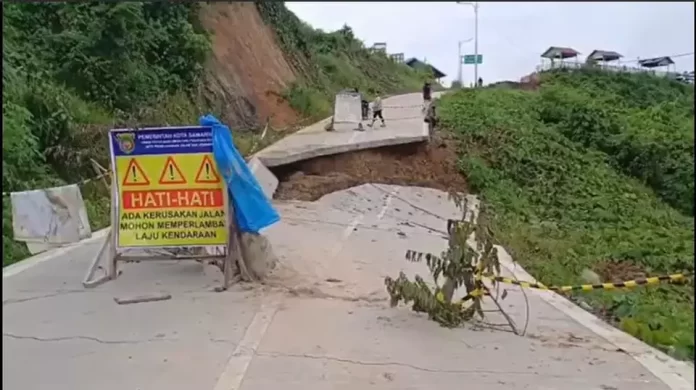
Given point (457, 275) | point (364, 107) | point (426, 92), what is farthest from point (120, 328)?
point (426, 92)

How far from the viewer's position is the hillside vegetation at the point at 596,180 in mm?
4797

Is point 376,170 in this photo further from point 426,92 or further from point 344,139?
point 426,92

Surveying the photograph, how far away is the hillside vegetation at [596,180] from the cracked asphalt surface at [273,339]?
83cm

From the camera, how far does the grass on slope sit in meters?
25.7

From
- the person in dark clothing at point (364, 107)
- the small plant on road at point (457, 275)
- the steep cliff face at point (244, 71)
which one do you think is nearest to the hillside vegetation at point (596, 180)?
the small plant on road at point (457, 275)

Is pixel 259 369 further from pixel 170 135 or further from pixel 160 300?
pixel 170 135

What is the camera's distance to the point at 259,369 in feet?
17.2

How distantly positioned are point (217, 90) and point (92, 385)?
16493 millimetres

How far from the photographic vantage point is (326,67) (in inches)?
1193

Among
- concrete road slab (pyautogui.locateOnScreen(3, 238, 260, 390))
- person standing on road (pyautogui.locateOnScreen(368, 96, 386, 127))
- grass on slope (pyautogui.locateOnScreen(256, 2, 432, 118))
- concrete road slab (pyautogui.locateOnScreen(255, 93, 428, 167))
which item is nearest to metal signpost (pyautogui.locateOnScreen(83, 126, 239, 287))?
concrete road slab (pyautogui.locateOnScreen(3, 238, 260, 390))

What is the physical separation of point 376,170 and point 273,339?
12.1 metres

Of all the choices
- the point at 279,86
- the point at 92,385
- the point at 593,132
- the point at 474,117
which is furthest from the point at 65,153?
the point at 593,132

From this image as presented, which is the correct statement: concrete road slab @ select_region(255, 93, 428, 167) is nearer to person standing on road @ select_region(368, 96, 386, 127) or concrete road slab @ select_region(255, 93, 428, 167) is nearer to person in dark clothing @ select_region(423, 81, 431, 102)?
person standing on road @ select_region(368, 96, 386, 127)

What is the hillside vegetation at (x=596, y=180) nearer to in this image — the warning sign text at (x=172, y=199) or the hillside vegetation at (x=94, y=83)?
the warning sign text at (x=172, y=199)
